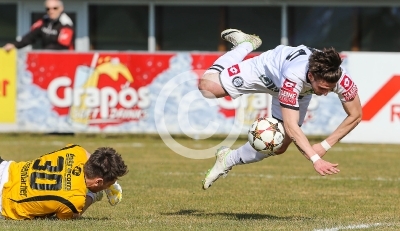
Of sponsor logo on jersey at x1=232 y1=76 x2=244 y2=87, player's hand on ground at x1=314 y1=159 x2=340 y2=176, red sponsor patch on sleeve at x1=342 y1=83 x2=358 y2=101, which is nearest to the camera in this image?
player's hand on ground at x1=314 y1=159 x2=340 y2=176

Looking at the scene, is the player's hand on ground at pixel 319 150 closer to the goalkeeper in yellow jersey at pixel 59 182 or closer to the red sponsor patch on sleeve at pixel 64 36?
the goalkeeper in yellow jersey at pixel 59 182

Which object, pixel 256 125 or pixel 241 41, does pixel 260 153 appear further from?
pixel 241 41

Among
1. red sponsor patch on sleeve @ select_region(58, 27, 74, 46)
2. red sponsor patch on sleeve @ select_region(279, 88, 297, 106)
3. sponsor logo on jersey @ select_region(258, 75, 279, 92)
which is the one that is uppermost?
red sponsor patch on sleeve @ select_region(58, 27, 74, 46)

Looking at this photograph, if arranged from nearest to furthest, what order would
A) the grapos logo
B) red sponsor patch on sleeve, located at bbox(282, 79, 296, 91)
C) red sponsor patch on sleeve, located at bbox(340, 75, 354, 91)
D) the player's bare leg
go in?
red sponsor patch on sleeve, located at bbox(282, 79, 296, 91) < red sponsor patch on sleeve, located at bbox(340, 75, 354, 91) < the player's bare leg < the grapos logo

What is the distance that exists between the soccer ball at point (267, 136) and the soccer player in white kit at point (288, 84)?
11 cm

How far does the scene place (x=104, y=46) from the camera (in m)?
25.5

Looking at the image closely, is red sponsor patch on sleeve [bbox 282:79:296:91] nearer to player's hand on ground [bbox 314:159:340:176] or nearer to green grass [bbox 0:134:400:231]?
player's hand on ground [bbox 314:159:340:176]

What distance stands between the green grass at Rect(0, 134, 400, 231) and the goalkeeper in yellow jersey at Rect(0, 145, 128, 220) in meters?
0.17

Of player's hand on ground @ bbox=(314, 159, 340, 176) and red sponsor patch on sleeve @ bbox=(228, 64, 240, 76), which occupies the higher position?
red sponsor patch on sleeve @ bbox=(228, 64, 240, 76)

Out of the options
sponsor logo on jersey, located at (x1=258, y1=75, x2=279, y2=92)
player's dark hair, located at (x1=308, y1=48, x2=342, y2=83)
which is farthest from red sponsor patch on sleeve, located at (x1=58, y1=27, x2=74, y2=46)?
player's dark hair, located at (x1=308, y1=48, x2=342, y2=83)

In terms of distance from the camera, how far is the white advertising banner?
1658cm

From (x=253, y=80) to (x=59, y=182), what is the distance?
250 centimetres

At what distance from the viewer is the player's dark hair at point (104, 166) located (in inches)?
312

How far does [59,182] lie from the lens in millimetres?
7996
